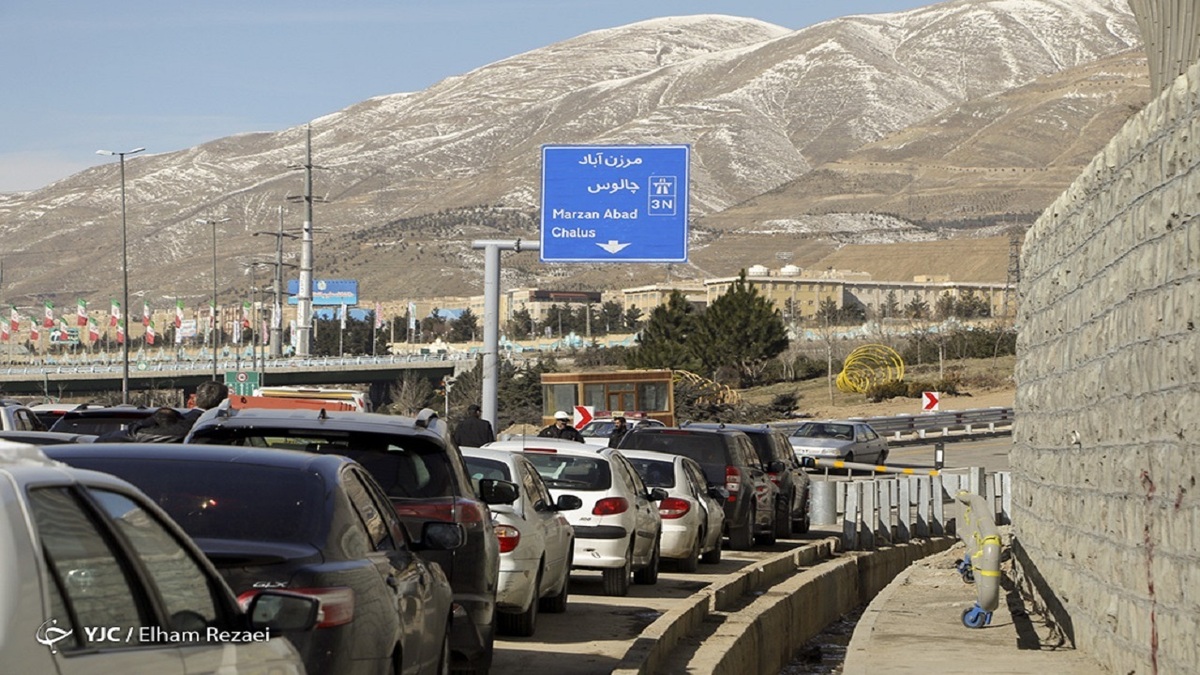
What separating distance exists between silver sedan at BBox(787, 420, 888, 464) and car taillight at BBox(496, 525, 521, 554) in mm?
35651

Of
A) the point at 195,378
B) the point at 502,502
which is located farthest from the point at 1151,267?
the point at 195,378

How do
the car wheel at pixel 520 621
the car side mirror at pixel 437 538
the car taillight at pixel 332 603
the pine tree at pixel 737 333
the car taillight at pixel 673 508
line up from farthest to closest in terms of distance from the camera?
the pine tree at pixel 737 333, the car taillight at pixel 673 508, the car wheel at pixel 520 621, the car side mirror at pixel 437 538, the car taillight at pixel 332 603

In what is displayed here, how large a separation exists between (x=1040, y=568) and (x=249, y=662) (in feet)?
39.6

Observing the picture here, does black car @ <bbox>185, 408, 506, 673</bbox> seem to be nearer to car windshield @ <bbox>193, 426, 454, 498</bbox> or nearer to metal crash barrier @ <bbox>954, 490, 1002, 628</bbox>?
car windshield @ <bbox>193, 426, 454, 498</bbox>

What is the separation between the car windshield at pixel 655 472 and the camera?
2123 cm

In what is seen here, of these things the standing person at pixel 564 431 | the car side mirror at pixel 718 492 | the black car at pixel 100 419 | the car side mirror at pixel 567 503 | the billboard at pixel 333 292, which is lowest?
the car side mirror at pixel 718 492

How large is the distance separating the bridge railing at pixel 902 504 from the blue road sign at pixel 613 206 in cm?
594

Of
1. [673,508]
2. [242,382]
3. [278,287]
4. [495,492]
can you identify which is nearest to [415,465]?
[495,492]

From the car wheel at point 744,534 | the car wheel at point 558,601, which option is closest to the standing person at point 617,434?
the car wheel at point 744,534

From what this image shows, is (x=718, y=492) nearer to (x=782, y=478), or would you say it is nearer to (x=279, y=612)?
(x=782, y=478)

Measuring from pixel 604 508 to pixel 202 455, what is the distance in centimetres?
995

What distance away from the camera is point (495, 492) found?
1240 centimetres

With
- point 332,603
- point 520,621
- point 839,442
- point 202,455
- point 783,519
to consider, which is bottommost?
point 783,519

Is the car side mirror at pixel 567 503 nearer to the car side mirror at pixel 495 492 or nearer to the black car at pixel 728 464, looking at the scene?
the car side mirror at pixel 495 492
